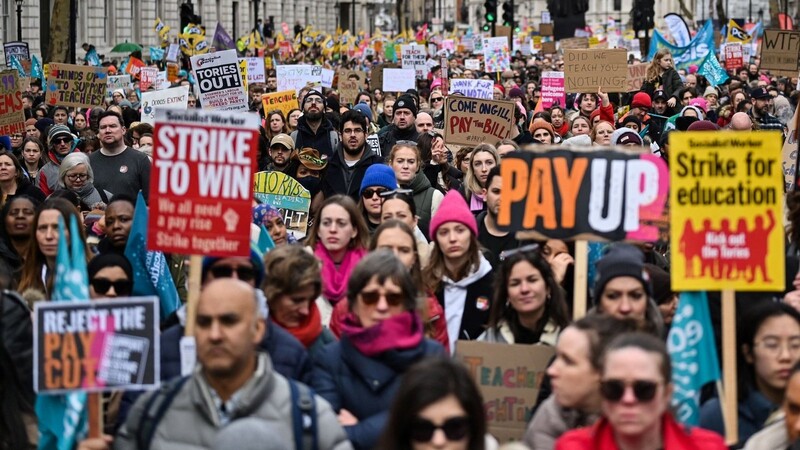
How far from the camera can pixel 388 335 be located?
591 cm

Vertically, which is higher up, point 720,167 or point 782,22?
point 782,22

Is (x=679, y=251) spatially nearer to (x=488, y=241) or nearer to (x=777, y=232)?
(x=777, y=232)

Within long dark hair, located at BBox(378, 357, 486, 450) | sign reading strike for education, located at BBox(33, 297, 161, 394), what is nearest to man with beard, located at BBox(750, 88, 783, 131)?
sign reading strike for education, located at BBox(33, 297, 161, 394)

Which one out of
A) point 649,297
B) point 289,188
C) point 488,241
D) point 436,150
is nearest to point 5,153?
point 289,188

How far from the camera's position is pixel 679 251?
249 inches

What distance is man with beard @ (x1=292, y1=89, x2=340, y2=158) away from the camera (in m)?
15.2

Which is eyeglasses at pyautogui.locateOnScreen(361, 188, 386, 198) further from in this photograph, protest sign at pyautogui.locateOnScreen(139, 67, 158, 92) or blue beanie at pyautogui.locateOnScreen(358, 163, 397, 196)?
protest sign at pyautogui.locateOnScreen(139, 67, 158, 92)

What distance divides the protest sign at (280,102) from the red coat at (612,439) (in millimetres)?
14064

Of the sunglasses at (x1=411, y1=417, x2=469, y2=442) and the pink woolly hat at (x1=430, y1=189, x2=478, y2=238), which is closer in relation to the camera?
the sunglasses at (x1=411, y1=417, x2=469, y2=442)

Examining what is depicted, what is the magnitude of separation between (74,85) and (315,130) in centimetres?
547

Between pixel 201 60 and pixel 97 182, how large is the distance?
420 centimetres

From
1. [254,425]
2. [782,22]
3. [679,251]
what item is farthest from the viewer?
[782,22]

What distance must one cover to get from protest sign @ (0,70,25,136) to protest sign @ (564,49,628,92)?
7.26m

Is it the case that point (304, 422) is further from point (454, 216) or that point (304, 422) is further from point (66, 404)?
point (454, 216)
